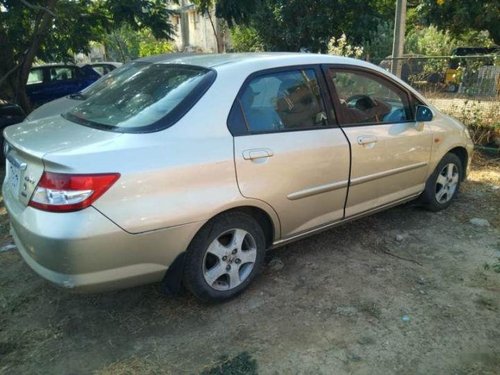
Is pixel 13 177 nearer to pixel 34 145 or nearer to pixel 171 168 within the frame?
pixel 34 145

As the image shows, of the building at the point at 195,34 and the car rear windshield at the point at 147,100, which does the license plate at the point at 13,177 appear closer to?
the car rear windshield at the point at 147,100

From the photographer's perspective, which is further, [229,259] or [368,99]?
[368,99]

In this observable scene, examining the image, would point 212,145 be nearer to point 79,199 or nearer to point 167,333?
point 79,199

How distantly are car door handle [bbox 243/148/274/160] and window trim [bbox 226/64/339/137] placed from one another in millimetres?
120

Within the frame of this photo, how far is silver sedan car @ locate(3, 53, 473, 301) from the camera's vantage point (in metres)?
2.54

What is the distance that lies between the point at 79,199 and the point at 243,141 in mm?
1082

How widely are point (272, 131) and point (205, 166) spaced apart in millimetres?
614

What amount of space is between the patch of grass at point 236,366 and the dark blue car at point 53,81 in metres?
10.1

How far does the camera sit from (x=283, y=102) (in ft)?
11.0

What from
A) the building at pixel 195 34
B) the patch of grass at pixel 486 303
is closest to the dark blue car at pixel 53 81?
the patch of grass at pixel 486 303

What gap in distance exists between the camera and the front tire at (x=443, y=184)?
4613mm

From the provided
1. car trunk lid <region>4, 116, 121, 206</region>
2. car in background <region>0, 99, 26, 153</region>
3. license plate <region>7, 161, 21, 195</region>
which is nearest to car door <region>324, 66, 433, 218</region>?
car trunk lid <region>4, 116, 121, 206</region>

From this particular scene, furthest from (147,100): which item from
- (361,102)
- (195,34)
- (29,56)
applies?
(195,34)

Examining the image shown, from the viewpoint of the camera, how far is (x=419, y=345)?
279cm
